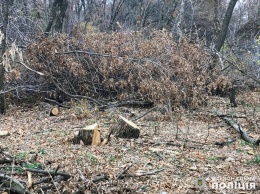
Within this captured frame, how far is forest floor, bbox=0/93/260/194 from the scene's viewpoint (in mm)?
4116

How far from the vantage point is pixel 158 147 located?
579cm

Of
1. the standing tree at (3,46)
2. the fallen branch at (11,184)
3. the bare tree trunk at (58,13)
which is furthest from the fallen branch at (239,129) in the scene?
the bare tree trunk at (58,13)

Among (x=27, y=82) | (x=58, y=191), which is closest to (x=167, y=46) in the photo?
(x=27, y=82)

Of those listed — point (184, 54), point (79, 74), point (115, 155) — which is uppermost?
point (184, 54)

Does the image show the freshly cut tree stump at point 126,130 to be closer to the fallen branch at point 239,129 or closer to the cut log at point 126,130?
the cut log at point 126,130

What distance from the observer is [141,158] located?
204 inches

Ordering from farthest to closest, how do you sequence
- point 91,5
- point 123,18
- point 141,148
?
point 123,18 → point 91,5 → point 141,148

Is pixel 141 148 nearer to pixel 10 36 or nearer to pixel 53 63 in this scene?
pixel 53 63

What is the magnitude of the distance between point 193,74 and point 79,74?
2973 mm

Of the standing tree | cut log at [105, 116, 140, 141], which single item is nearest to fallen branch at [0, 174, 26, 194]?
cut log at [105, 116, 140, 141]

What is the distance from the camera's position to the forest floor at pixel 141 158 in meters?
4.12

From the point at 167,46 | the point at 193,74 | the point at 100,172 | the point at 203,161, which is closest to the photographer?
the point at 100,172

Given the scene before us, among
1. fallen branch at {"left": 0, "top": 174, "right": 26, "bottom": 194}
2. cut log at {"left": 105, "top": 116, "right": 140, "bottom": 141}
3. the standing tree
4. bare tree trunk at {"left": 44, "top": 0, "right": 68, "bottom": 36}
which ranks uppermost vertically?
bare tree trunk at {"left": 44, "top": 0, "right": 68, "bottom": 36}

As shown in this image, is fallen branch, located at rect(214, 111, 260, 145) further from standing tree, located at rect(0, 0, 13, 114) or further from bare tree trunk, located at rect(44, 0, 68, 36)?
bare tree trunk, located at rect(44, 0, 68, 36)
